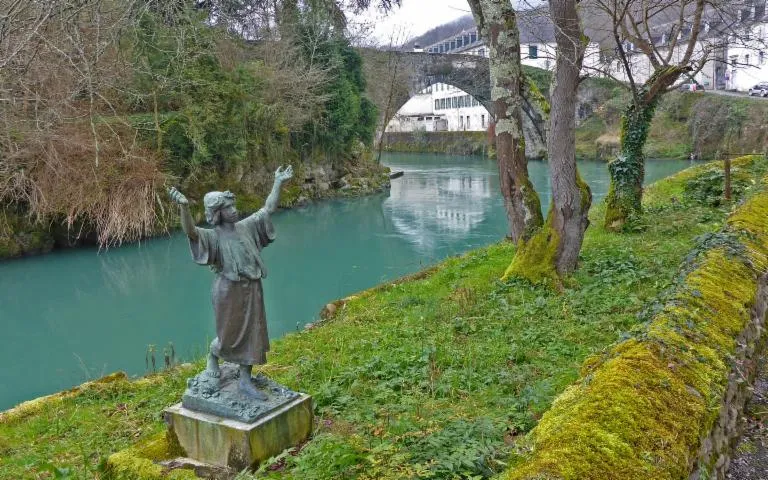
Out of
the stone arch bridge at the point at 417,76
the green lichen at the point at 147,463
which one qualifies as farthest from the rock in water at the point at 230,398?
the stone arch bridge at the point at 417,76

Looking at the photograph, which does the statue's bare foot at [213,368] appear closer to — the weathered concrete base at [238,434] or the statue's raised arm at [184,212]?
the weathered concrete base at [238,434]

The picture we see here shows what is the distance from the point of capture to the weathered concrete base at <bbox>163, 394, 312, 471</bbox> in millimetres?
4395

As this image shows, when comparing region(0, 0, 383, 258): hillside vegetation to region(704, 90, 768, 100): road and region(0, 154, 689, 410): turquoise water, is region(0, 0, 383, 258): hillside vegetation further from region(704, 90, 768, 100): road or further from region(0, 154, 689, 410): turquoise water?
region(704, 90, 768, 100): road

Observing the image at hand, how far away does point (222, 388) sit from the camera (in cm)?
473

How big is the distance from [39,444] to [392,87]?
103 ft

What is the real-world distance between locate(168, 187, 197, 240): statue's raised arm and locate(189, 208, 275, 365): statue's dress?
9cm

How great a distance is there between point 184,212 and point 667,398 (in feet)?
9.99

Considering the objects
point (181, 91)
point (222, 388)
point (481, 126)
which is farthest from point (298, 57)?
point (481, 126)

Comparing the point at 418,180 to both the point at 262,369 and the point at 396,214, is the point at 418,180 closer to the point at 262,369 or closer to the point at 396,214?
the point at 396,214

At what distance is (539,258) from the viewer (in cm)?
914

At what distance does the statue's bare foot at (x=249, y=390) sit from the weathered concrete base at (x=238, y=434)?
0.55ft

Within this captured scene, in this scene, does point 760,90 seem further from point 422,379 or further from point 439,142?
point 422,379

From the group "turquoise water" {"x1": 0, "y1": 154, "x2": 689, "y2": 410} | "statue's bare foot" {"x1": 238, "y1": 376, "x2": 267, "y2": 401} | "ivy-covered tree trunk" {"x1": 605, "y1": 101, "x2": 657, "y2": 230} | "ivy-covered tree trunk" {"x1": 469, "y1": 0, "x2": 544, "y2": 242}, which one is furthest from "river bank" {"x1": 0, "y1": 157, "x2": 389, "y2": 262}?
"statue's bare foot" {"x1": 238, "y1": 376, "x2": 267, "y2": 401}

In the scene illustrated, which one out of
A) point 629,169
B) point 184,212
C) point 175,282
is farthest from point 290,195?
point 184,212
